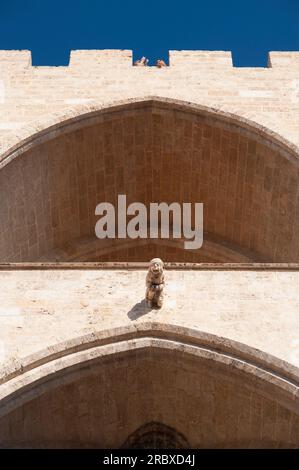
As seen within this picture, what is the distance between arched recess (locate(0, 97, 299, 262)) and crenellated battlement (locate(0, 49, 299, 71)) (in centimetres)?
116

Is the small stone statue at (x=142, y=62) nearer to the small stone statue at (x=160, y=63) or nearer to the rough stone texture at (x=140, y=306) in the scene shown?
the small stone statue at (x=160, y=63)

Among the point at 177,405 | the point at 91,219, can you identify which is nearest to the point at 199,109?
the point at 91,219

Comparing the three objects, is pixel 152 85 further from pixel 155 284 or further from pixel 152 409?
pixel 152 409

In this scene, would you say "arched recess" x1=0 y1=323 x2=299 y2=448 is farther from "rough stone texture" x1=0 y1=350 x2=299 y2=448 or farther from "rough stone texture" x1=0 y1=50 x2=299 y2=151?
"rough stone texture" x1=0 y1=50 x2=299 y2=151

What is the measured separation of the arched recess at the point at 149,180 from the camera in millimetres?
11992

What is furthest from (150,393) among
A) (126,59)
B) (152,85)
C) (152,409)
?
(126,59)

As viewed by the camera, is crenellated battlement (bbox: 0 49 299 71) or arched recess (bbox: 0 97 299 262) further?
crenellated battlement (bbox: 0 49 299 71)

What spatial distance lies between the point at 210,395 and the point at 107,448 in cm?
Result: 121

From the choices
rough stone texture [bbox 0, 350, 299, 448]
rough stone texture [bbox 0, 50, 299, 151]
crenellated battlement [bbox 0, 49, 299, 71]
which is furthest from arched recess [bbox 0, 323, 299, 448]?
crenellated battlement [bbox 0, 49, 299, 71]

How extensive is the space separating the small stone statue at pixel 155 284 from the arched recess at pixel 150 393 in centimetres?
27

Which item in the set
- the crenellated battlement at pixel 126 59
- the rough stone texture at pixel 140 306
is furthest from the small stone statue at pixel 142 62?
the rough stone texture at pixel 140 306

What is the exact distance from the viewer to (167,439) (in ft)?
31.7

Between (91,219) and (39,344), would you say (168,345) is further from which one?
(91,219)

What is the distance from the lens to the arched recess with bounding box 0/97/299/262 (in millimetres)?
11992
